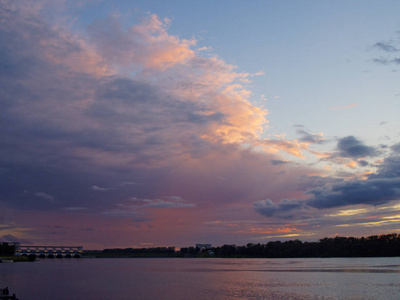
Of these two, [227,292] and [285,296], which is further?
[227,292]

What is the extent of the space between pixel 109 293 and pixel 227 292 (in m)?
20.3

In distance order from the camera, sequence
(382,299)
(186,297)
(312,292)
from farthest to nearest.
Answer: (312,292), (186,297), (382,299)

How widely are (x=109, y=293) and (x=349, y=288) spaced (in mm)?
43238

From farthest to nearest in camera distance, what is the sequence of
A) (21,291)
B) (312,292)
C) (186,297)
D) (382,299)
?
(21,291), (312,292), (186,297), (382,299)

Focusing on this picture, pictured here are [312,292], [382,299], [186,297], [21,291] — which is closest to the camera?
[382,299]

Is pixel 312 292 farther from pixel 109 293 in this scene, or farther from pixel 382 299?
pixel 109 293

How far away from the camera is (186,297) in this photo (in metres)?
57.5

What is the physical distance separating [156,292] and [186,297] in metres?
8.92

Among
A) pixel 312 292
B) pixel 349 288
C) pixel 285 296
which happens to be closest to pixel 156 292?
pixel 285 296

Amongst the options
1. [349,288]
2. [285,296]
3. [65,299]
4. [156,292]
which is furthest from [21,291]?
[349,288]

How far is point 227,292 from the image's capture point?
64000 millimetres

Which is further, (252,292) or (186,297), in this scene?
(252,292)

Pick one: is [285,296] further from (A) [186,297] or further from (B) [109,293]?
(B) [109,293]

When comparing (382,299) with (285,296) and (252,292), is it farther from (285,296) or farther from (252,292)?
(252,292)
